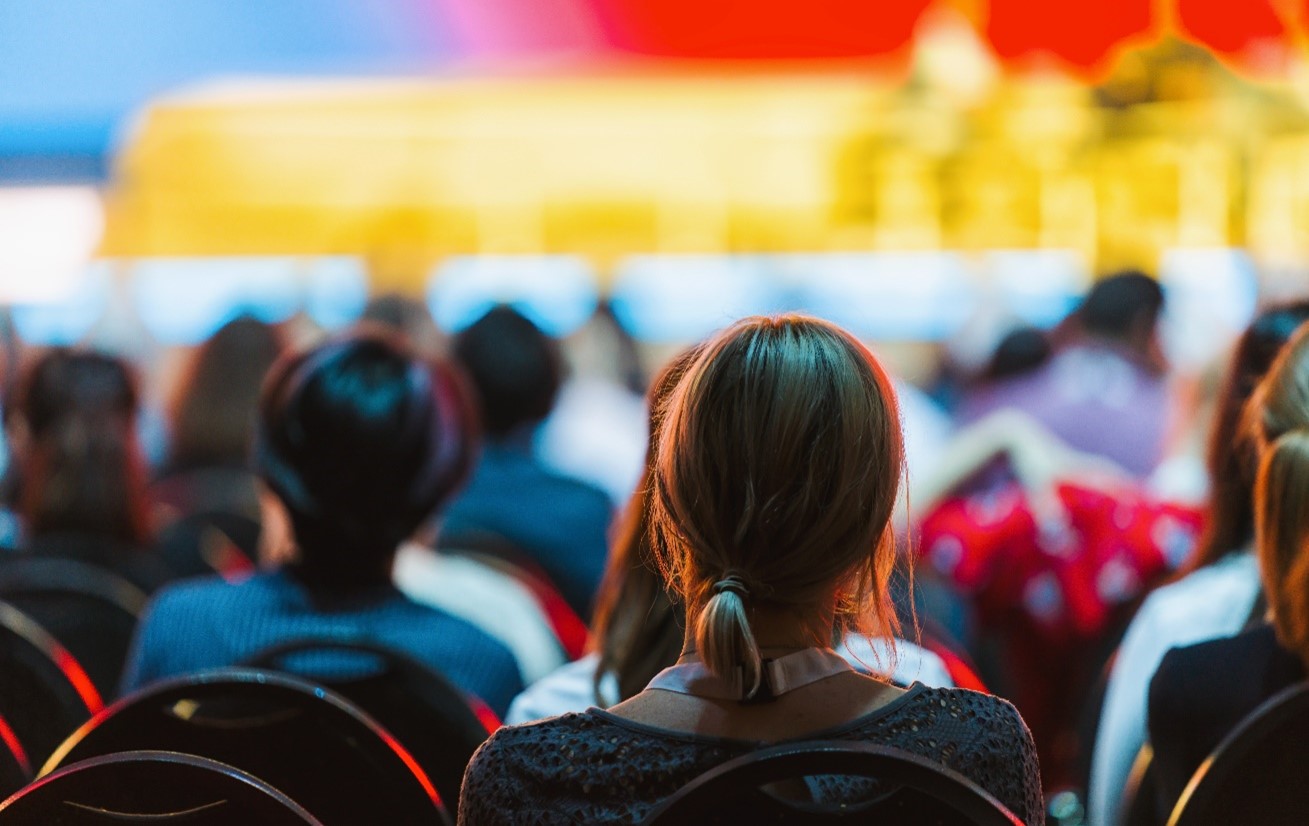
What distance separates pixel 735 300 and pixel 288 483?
20.4 feet

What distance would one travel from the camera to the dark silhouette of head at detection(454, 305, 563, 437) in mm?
3395

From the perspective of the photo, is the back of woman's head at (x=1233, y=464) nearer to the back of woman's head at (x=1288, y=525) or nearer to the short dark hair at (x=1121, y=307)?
the back of woman's head at (x=1288, y=525)

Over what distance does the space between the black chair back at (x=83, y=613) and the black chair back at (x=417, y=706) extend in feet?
3.29

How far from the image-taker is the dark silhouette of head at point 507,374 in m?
3.39

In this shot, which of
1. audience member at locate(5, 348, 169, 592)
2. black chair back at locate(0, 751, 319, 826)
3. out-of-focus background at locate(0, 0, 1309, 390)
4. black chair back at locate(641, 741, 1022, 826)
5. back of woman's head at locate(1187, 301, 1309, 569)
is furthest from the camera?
out-of-focus background at locate(0, 0, 1309, 390)

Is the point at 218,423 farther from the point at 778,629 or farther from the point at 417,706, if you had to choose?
the point at 778,629

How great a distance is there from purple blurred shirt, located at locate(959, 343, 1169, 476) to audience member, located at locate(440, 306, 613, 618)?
135 cm

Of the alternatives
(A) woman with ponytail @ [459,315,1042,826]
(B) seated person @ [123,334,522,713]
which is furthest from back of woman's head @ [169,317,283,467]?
(A) woman with ponytail @ [459,315,1042,826]

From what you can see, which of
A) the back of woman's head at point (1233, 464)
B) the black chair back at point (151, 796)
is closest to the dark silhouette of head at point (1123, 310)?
the back of woman's head at point (1233, 464)

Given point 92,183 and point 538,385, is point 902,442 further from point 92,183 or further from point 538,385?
point 92,183

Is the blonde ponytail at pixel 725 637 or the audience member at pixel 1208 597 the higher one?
the blonde ponytail at pixel 725 637

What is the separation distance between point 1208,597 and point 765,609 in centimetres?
108

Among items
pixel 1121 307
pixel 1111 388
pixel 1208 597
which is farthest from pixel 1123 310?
pixel 1208 597

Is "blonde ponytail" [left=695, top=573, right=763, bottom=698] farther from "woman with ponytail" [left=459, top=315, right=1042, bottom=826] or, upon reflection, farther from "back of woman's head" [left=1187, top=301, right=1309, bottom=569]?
"back of woman's head" [left=1187, top=301, right=1309, bottom=569]
